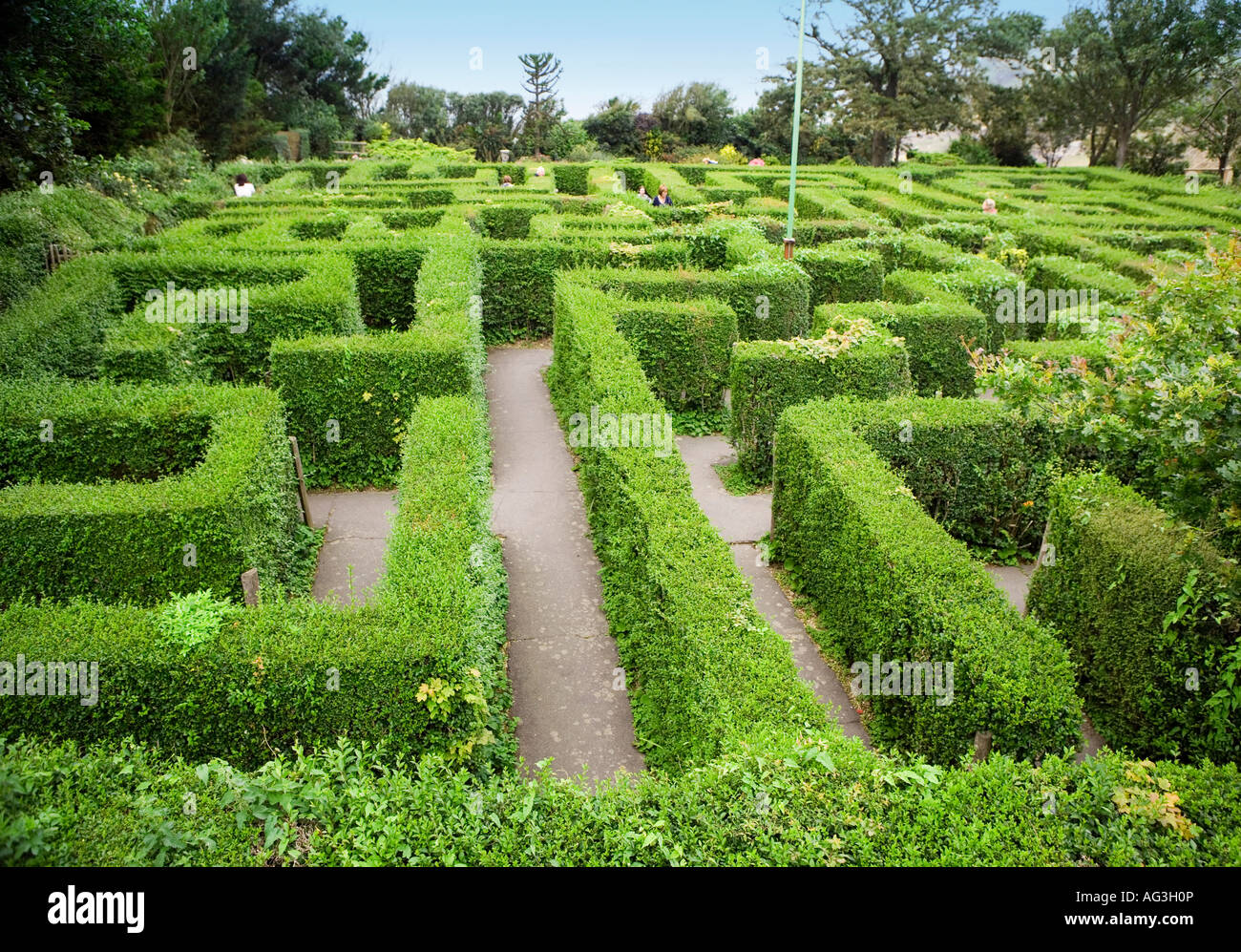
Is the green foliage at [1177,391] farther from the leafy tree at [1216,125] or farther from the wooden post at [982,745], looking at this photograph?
the leafy tree at [1216,125]

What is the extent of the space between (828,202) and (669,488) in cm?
1892

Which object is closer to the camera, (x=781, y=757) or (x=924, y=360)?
(x=781, y=757)

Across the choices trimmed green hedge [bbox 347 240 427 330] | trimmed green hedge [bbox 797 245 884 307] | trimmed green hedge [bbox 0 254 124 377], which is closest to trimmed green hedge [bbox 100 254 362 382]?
trimmed green hedge [bbox 0 254 124 377]

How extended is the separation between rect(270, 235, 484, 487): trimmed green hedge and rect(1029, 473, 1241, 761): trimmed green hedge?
8.29 meters

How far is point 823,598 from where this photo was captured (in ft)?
28.7

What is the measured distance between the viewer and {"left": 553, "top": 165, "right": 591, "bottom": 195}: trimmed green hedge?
1229 inches

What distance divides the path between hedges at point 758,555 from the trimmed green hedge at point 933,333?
127 inches

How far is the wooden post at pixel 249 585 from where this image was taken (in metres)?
7.94

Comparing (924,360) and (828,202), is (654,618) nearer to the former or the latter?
(924,360)

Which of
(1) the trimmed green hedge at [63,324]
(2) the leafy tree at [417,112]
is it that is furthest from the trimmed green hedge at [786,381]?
(2) the leafy tree at [417,112]

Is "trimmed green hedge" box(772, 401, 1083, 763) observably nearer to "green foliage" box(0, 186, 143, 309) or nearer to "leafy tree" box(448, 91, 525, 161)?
"green foliage" box(0, 186, 143, 309)

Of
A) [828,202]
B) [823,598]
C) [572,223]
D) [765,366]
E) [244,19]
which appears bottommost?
[823,598]

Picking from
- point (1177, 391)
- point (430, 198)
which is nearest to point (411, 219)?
point (430, 198)
